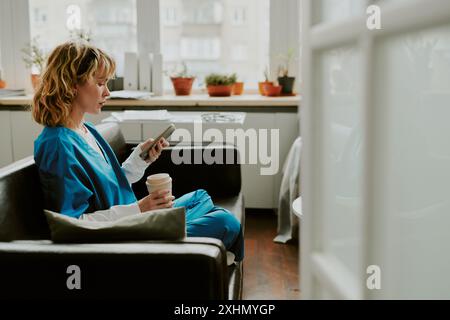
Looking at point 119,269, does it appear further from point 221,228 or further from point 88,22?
point 88,22

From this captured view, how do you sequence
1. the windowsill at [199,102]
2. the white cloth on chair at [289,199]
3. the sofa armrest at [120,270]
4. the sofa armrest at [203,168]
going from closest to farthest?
the sofa armrest at [120,270], the sofa armrest at [203,168], the white cloth on chair at [289,199], the windowsill at [199,102]

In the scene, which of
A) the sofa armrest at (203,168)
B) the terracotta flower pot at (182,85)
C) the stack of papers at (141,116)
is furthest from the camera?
the terracotta flower pot at (182,85)

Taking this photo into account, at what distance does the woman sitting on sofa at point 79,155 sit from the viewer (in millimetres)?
1522

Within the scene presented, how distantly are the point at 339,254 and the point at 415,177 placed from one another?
0.21 meters

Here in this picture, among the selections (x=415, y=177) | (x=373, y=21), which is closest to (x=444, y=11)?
(x=373, y=21)

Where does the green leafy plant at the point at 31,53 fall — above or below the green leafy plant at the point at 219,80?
above

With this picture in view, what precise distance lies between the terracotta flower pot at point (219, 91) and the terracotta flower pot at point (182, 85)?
17cm

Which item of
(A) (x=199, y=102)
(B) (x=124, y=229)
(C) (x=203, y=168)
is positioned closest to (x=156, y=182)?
(B) (x=124, y=229)

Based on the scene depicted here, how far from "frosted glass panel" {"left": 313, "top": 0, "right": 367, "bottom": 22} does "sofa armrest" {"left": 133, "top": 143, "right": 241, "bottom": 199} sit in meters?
1.64

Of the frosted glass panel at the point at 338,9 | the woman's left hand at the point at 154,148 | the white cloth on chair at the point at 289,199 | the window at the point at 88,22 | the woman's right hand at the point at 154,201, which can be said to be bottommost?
the white cloth on chair at the point at 289,199

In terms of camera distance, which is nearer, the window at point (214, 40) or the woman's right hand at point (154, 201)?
the woman's right hand at point (154, 201)

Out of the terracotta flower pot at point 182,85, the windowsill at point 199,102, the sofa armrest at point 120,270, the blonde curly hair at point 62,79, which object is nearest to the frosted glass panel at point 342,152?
the sofa armrest at point 120,270

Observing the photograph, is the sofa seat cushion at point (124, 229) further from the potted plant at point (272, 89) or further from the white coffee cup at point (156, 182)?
the potted plant at point (272, 89)
